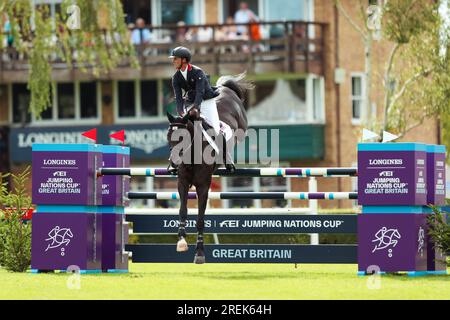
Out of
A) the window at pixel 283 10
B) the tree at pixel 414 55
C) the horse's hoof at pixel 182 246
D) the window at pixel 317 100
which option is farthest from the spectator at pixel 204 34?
the horse's hoof at pixel 182 246

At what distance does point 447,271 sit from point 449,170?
31.5 meters

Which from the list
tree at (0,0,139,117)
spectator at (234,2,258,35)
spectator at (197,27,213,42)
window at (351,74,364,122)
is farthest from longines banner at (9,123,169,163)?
tree at (0,0,139,117)

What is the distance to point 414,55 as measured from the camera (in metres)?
37.9

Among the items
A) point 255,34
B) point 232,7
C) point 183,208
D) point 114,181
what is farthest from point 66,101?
point 183,208

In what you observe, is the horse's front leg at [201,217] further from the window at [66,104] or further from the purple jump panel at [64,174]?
the window at [66,104]

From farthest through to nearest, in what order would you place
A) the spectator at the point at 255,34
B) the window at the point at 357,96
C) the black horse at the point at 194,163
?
the window at the point at 357,96 → the spectator at the point at 255,34 → the black horse at the point at 194,163

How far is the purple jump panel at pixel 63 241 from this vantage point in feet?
59.1

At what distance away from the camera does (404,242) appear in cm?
1739

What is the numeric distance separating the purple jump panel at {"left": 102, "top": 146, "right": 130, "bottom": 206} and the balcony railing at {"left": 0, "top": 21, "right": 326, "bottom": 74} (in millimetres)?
29647

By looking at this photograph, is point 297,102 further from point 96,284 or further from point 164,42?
point 96,284

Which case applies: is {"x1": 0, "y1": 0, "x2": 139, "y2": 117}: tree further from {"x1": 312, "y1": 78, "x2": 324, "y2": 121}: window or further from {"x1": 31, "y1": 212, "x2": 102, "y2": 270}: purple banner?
{"x1": 31, "y1": 212, "x2": 102, "y2": 270}: purple banner

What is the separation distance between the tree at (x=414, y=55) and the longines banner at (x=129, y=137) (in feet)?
40.7

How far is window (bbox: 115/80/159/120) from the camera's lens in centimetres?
5212

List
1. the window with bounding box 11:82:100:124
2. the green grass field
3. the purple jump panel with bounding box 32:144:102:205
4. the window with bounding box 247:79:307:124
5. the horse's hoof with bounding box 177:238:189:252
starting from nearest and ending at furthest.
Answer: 1. the green grass field
2. the horse's hoof with bounding box 177:238:189:252
3. the purple jump panel with bounding box 32:144:102:205
4. the window with bounding box 247:79:307:124
5. the window with bounding box 11:82:100:124
